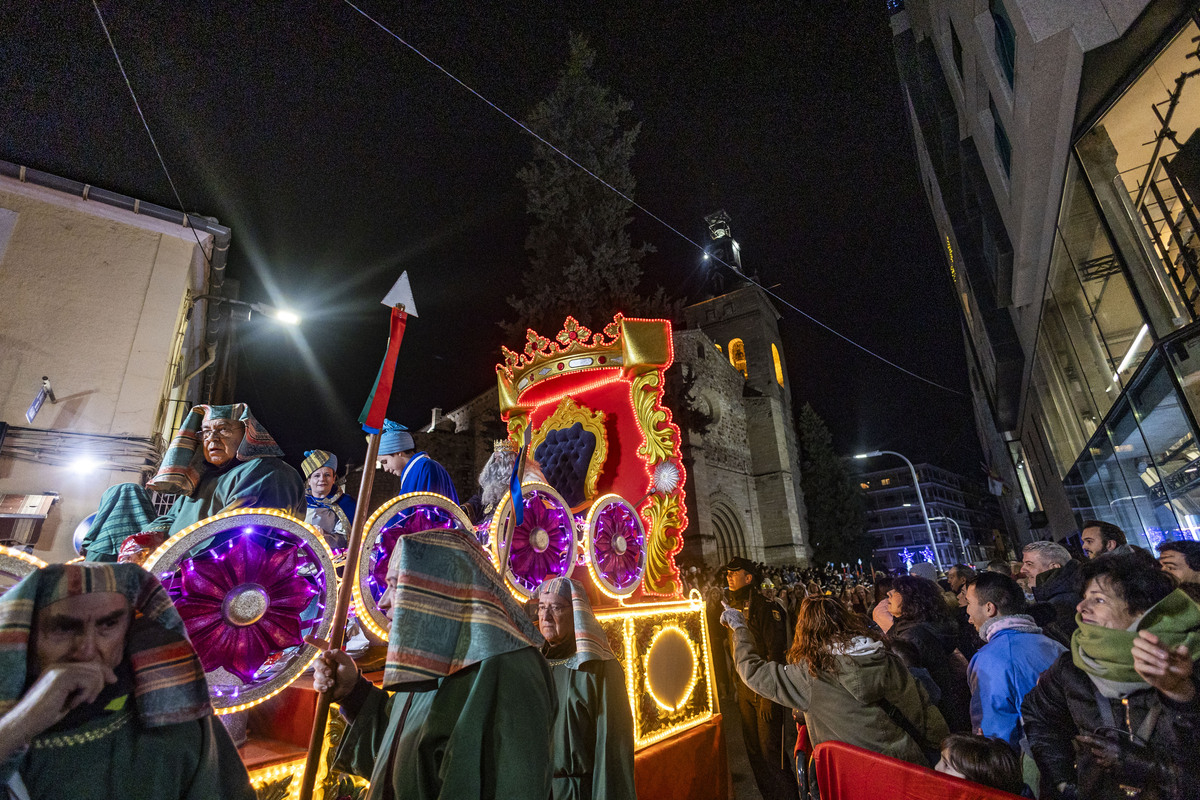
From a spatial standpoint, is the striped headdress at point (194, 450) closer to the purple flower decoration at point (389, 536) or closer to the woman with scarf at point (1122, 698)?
the purple flower decoration at point (389, 536)

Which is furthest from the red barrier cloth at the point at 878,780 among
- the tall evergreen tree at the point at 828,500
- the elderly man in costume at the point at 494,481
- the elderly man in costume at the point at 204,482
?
the tall evergreen tree at the point at 828,500

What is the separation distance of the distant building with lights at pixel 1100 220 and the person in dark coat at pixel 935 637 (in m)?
3.62

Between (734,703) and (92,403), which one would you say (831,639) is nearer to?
(734,703)

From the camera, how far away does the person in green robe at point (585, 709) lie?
2240mm

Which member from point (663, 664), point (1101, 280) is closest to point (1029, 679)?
point (663, 664)

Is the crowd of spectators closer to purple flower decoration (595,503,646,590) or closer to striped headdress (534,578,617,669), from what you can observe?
striped headdress (534,578,617,669)

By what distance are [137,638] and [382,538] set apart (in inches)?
66.5

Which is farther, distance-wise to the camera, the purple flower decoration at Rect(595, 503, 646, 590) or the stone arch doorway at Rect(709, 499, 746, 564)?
the stone arch doorway at Rect(709, 499, 746, 564)

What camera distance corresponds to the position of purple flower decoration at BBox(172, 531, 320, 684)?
2100 mm

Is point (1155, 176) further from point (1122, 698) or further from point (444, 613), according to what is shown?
point (444, 613)

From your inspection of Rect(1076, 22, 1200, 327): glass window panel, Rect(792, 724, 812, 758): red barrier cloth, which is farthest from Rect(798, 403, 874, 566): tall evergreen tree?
Rect(792, 724, 812, 758): red barrier cloth

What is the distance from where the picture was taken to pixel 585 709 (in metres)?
2.35

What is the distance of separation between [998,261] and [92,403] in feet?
51.3

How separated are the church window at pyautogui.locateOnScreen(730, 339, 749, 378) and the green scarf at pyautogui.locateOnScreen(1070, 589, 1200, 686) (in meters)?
27.8
